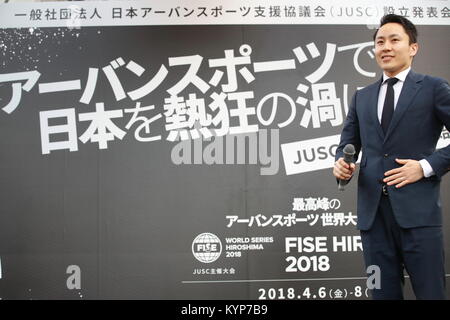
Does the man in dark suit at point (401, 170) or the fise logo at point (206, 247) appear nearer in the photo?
the man in dark suit at point (401, 170)

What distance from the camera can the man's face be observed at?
1.91 meters

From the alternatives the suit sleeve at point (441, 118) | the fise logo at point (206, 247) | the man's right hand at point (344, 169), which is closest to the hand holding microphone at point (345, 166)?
→ the man's right hand at point (344, 169)

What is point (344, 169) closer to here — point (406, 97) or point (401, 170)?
point (401, 170)

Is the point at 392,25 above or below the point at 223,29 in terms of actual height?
below

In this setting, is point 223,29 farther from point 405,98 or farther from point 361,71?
point 405,98

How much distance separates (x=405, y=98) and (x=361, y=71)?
54.9 inches

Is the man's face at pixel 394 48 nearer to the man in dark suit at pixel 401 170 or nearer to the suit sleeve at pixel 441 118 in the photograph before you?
the man in dark suit at pixel 401 170

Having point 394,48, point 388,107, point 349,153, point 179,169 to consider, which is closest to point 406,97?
point 388,107

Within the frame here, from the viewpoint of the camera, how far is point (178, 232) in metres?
3.10

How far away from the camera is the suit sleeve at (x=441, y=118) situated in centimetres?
177

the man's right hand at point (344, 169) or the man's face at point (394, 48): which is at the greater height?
the man's face at point (394, 48)

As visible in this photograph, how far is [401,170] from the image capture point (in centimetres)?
179

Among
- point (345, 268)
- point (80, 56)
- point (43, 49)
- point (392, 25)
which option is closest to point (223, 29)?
point (80, 56)

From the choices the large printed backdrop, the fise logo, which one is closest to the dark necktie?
the large printed backdrop
